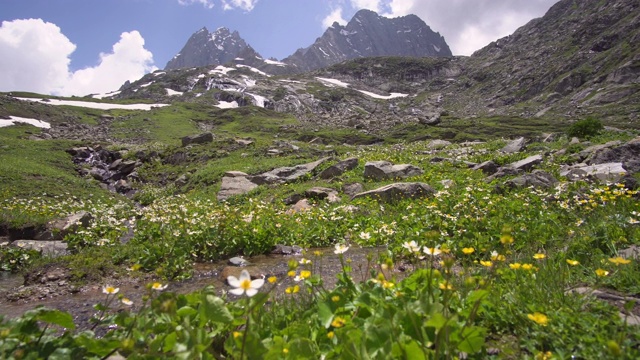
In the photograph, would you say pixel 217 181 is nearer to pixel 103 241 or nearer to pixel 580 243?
pixel 103 241

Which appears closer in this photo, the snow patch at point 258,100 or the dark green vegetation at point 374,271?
the dark green vegetation at point 374,271

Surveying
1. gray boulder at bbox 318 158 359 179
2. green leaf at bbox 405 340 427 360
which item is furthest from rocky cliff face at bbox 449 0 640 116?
green leaf at bbox 405 340 427 360

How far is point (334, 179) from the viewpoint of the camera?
1714 cm

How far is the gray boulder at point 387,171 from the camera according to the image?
1630 centimetres

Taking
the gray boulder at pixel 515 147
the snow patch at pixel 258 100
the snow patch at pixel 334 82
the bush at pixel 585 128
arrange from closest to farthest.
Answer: the gray boulder at pixel 515 147 → the bush at pixel 585 128 → the snow patch at pixel 258 100 → the snow patch at pixel 334 82

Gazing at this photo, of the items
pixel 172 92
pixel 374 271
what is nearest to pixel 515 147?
pixel 374 271

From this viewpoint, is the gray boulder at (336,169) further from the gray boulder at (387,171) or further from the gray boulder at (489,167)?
the gray boulder at (489,167)

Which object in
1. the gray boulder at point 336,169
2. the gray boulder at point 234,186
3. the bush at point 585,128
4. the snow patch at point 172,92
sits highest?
the snow patch at point 172,92

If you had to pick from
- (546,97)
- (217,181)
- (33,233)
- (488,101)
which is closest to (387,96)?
(488,101)

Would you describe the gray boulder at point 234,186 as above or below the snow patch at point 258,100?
below

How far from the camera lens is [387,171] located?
16.5 metres

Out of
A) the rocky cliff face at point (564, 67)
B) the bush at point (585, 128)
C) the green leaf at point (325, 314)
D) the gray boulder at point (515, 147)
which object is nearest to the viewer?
the green leaf at point (325, 314)

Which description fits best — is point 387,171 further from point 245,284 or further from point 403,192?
point 245,284

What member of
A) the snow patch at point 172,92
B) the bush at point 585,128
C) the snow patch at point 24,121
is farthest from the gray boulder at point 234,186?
the snow patch at point 172,92
